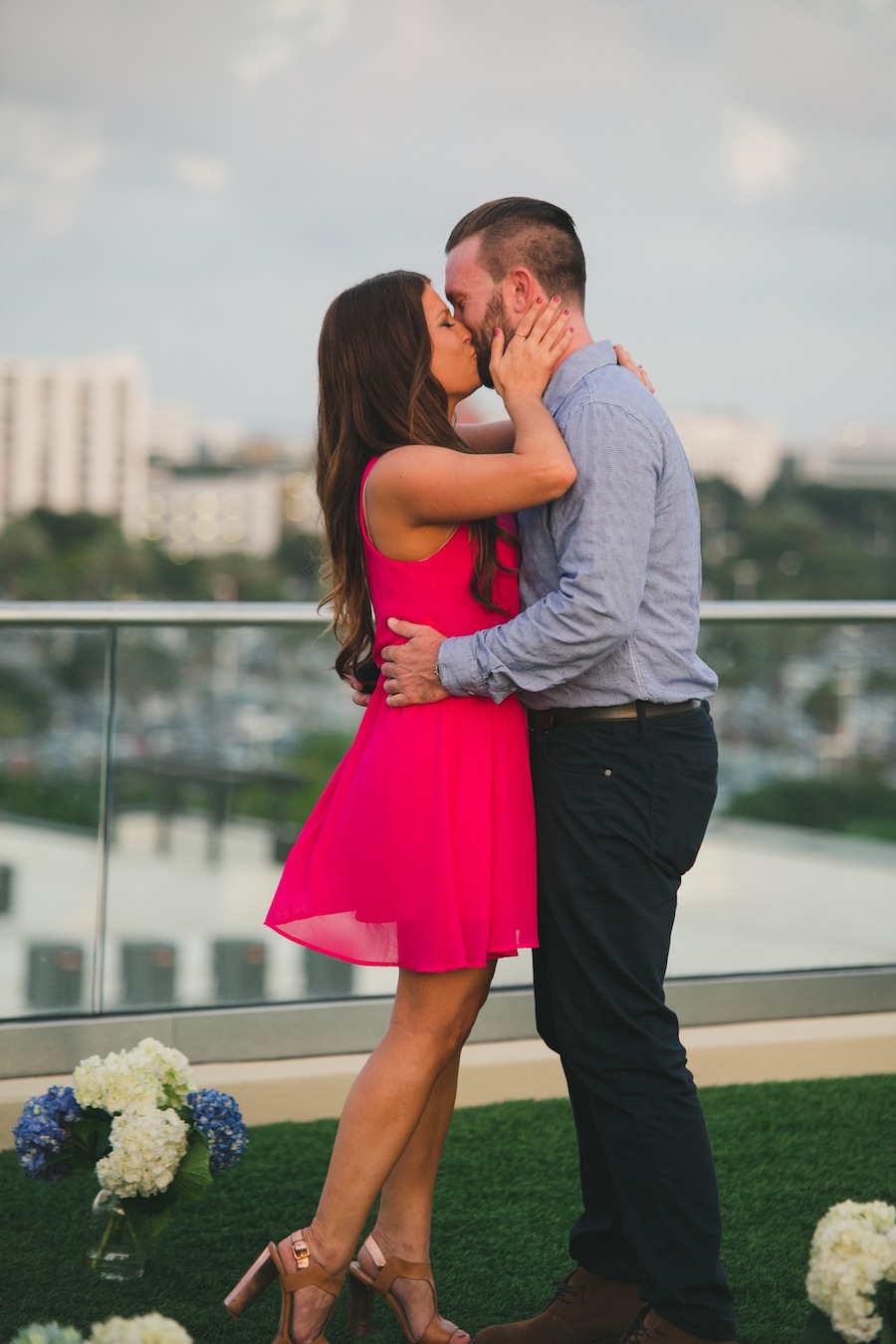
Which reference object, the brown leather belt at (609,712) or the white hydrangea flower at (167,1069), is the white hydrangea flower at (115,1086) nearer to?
the white hydrangea flower at (167,1069)

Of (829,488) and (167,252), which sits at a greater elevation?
(167,252)

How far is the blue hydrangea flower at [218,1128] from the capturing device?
2328 mm

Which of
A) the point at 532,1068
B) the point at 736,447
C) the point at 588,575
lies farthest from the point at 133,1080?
the point at 736,447

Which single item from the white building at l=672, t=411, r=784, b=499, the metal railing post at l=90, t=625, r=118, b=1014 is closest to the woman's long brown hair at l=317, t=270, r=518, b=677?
the metal railing post at l=90, t=625, r=118, b=1014

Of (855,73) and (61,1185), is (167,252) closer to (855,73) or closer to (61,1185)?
(855,73)

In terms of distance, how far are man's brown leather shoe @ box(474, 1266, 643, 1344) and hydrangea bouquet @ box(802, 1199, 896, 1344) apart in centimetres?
56

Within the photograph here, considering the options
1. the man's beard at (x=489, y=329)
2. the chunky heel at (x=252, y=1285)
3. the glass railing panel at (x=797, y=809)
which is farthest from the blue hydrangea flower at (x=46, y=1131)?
the glass railing panel at (x=797, y=809)

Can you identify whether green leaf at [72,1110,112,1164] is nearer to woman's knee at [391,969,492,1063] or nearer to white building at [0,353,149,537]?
woman's knee at [391,969,492,1063]

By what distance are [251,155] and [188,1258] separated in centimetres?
5182

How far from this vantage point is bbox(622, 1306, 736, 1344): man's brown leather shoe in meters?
1.95

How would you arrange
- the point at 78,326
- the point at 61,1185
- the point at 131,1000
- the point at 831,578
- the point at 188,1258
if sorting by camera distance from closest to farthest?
the point at 188,1258, the point at 61,1185, the point at 131,1000, the point at 831,578, the point at 78,326

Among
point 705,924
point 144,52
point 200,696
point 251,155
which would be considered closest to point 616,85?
point 251,155

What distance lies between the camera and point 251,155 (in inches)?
1981

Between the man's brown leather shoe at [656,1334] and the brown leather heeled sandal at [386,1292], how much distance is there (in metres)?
0.27
